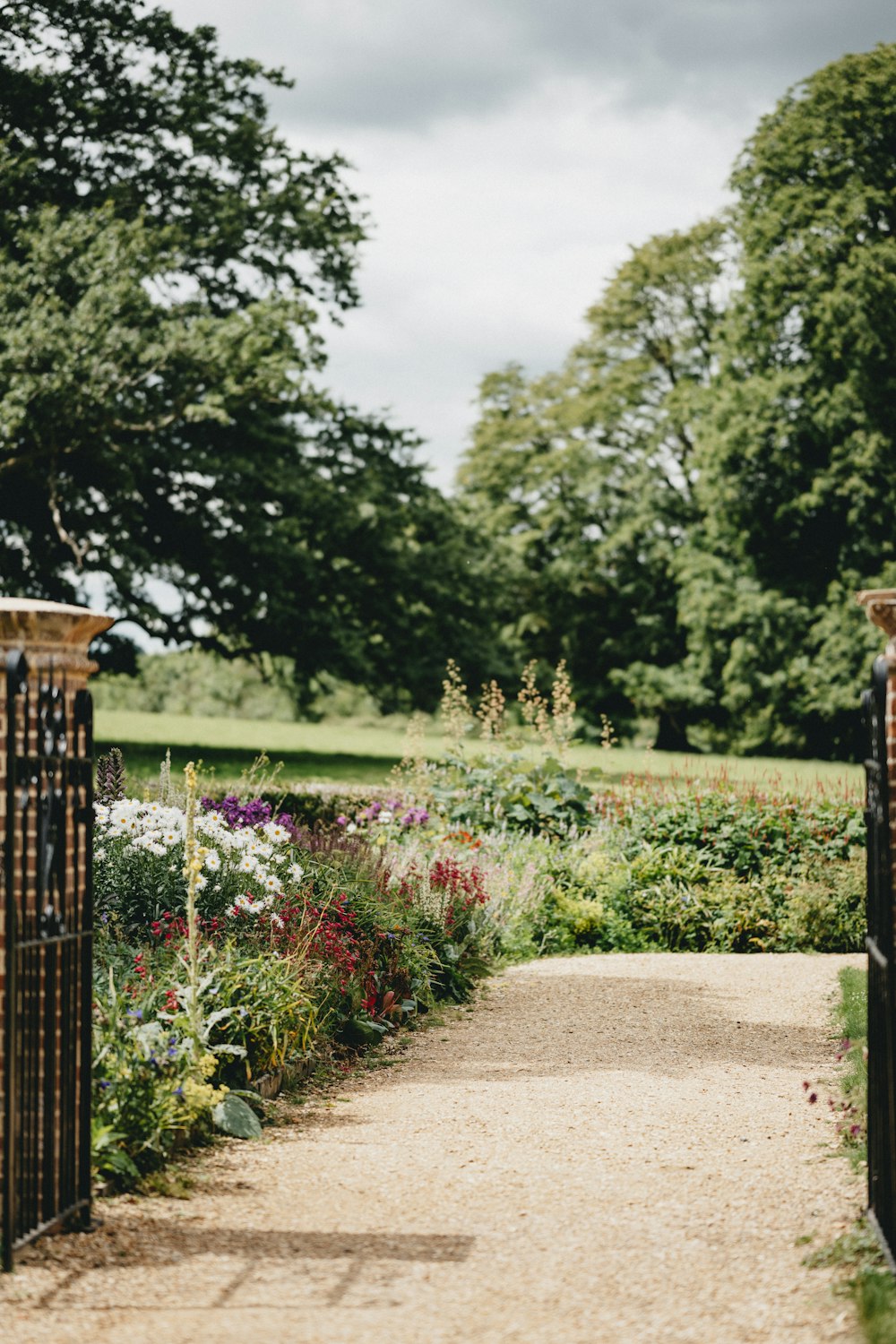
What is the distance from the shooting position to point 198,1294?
3254 mm

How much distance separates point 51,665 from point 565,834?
753 centimetres

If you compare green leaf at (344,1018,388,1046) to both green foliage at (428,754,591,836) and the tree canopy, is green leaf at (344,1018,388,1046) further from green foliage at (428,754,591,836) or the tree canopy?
the tree canopy

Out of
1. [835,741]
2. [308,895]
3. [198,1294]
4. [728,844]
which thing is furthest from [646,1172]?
[835,741]

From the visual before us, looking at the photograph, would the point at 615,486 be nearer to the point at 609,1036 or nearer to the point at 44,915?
the point at 609,1036

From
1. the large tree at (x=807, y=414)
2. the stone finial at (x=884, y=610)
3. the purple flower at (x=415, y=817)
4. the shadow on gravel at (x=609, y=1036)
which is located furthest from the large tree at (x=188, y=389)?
the stone finial at (x=884, y=610)

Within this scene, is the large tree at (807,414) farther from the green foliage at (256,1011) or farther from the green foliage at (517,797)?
the green foliage at (256,1011)

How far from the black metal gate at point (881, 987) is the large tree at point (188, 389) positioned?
607 inches

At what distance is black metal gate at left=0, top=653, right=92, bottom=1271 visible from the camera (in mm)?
3375

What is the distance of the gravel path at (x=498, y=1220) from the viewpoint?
10.2 feet

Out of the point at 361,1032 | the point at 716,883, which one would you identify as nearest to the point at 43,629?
the point at 361,1032

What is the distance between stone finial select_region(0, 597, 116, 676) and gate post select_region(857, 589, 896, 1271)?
223 centimetres

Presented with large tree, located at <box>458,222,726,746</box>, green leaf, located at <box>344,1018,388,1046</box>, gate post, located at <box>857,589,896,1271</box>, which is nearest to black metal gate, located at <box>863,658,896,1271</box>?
gate post, located at <box>857,589,896,1271</box>

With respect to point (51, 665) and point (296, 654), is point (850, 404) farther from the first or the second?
point (51, 665)

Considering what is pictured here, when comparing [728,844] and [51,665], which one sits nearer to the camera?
[51,665]
